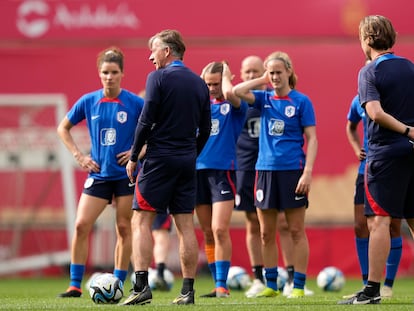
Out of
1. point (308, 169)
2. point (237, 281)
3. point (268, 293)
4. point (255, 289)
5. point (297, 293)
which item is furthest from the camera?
point (237, 281)

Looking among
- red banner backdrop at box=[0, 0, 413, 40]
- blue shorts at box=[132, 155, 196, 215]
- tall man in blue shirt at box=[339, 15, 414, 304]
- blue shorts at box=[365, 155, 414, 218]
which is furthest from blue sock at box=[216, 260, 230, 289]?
red banner backdrop at box=[0, 0, 413, 40]

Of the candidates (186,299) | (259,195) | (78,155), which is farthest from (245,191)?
(186,299)

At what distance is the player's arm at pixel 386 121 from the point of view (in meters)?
6.97

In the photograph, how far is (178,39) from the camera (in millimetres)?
7422

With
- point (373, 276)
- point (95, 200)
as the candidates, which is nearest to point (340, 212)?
point (95, 200)

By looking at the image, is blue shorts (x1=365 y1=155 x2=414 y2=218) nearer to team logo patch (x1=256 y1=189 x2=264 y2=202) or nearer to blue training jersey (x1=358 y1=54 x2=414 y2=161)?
blue training jersey (x1=358 y1=54 x2=414 y2=161)

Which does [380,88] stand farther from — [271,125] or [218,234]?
[218,234]

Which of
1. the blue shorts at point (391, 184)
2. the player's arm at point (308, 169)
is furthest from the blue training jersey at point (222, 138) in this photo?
the blue shorts at point (391, 184)

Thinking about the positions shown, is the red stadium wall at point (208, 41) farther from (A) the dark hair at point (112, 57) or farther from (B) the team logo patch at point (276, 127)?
(B) the team logo patch at point (276, 127)

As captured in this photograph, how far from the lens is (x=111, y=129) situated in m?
8.94

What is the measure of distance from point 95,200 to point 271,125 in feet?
5.60

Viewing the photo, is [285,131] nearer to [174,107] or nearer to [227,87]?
[227,87]

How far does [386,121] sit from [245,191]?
3309 mm

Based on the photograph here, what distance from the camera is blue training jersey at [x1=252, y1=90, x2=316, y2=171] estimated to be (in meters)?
8.84
